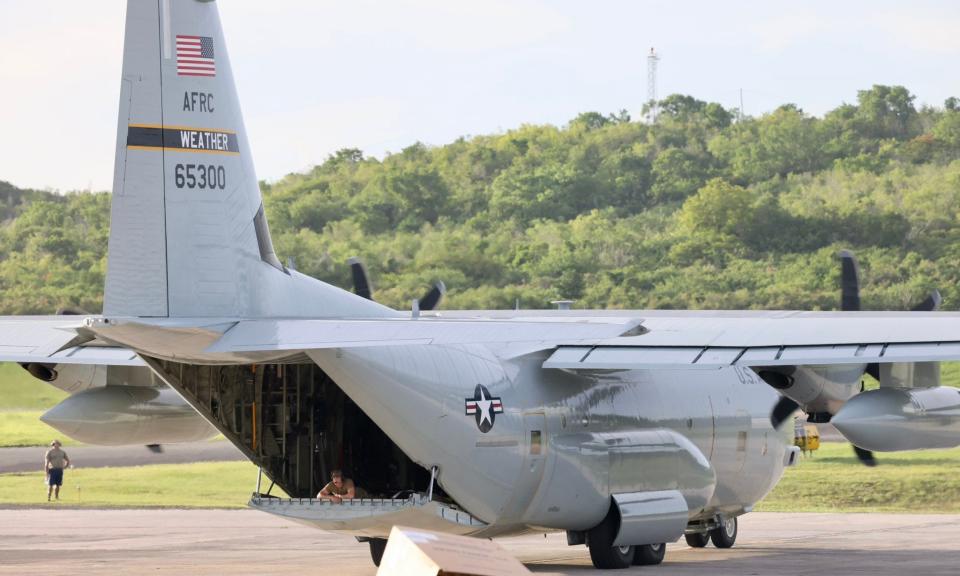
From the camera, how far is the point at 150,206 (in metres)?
15.6

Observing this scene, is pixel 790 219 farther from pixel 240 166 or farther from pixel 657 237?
pixel 240 166

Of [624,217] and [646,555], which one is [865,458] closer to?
[646,555]

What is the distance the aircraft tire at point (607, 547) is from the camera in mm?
20156

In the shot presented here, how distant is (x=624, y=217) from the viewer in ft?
320

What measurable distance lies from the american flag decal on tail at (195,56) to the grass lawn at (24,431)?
110 feet

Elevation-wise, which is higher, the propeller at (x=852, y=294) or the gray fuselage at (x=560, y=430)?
the propeller at (x=852, y=294)

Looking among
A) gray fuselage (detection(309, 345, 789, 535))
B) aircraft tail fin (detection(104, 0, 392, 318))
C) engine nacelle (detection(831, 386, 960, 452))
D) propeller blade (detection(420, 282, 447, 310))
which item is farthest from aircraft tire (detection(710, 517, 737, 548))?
aircraft tail fin (detection(104, 0, 392, 318))

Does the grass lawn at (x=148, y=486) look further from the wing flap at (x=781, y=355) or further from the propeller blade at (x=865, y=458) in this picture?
the wing flap at (x=781, y=355)

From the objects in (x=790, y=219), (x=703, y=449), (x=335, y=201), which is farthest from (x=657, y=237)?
(x=703, y=449)

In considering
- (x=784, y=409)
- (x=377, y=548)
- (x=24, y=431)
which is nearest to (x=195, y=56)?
(x=377, y=548)

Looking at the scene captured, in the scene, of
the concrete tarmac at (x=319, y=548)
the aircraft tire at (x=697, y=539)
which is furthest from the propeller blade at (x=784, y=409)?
the aircraft tire at (x=697, y=539)

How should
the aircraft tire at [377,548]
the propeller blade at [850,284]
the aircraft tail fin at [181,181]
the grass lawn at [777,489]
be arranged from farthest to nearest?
the grass lawn at [777,489] → the propeller blade at [850,284] → the aircraft tire at [377,548] → the aircraft tail fin at [181,181]

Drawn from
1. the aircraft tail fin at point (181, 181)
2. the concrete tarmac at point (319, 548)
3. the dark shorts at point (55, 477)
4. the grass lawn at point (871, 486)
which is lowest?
the grass lawn at point (871, 486)

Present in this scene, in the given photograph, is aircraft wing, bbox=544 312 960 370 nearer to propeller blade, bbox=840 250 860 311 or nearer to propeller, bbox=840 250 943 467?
propeller, bbox=840 250 943 467
